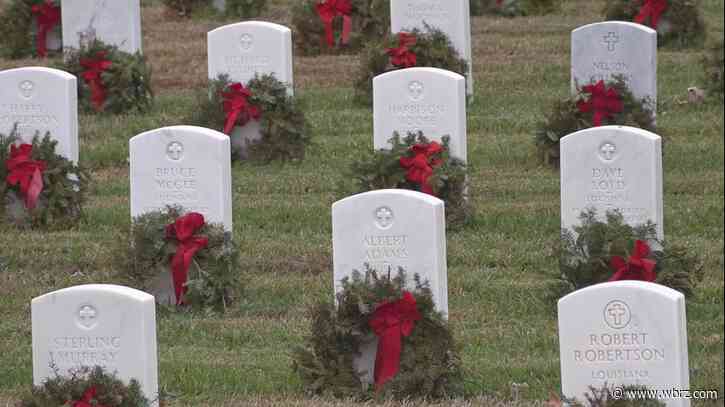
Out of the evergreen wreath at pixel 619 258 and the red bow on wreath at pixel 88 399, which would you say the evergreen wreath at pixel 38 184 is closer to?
the evergreen wreath at pixel 619 258

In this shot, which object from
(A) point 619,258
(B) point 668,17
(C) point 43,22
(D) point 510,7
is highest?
(D) point 510,7

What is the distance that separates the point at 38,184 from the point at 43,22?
605 cm

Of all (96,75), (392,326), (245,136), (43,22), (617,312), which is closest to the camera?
(617,312)

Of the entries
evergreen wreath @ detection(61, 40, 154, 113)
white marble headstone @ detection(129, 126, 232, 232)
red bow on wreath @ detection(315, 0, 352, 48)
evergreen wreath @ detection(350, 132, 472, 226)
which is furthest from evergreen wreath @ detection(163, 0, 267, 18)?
white marble headstone @ detection(129, 126, 232, 232)

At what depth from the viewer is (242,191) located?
39.7 ft

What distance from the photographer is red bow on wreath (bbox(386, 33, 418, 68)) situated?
1416cm

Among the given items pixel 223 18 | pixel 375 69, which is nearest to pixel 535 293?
pixel 375 69

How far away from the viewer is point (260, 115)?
42.4 ft

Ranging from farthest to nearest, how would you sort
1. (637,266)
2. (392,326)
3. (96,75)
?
(96,75)
(637,266)
(392,326)

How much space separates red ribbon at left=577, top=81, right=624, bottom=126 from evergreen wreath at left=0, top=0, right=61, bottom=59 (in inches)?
259

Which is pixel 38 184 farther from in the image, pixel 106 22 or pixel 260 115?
pixel 106 22

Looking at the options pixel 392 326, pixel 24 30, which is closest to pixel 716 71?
pixel 24 30

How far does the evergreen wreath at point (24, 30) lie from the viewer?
54.5 ft

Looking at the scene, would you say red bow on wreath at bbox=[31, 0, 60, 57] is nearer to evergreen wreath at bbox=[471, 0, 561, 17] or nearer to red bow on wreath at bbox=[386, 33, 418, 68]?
red bow on wreath at bbox=[386, 33, 418, 68]
